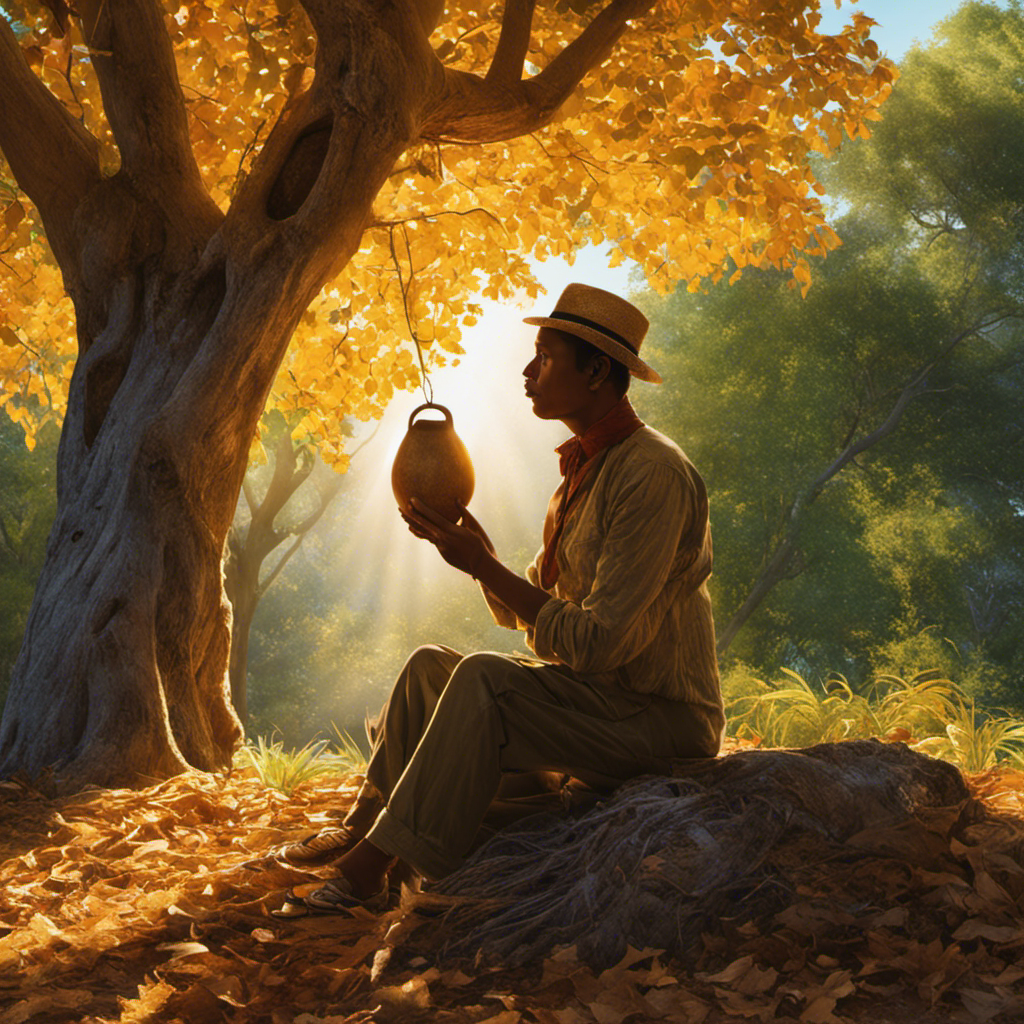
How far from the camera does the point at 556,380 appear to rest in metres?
3.40

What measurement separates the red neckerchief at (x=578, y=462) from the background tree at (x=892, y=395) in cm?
1368

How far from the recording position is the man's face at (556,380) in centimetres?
339

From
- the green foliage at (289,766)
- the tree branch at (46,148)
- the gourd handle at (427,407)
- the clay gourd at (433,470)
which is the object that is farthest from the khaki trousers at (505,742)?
the tree branch at (46,148)

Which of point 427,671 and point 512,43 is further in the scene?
point 512,43

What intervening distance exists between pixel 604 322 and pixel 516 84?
264cm

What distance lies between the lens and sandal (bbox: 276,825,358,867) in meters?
3.49

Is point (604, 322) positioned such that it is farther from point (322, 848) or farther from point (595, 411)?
point (322, 848)

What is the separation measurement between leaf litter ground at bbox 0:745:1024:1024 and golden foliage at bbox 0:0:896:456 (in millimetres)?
3756

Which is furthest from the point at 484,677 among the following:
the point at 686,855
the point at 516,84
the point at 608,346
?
the point at 516,84

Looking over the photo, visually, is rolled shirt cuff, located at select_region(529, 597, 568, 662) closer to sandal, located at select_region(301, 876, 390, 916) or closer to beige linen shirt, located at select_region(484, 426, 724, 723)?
beige linen shirt, located at select_region(484, 426, 724, 723)

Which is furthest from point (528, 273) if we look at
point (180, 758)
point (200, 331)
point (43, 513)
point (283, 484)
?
point (43, 513)

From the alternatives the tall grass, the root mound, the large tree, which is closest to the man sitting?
the root mound

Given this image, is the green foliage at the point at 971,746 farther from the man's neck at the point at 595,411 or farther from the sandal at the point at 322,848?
the sandal at the point at 322,848

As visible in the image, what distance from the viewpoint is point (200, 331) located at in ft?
17.5
